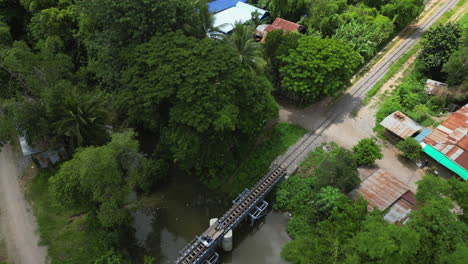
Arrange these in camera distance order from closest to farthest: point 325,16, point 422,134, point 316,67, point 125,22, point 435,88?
point 125,22 → point 316,67 → point 422,134 → point 435,88 → point 325,16

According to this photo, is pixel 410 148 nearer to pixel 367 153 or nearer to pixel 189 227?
pixel 367 153

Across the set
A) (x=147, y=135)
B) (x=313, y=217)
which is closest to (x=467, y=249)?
(x=313, y=217)

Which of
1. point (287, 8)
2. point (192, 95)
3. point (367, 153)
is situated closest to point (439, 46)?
point (367, 153)

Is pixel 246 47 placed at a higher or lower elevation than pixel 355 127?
higher

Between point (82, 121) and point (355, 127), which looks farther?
point (355, 127)

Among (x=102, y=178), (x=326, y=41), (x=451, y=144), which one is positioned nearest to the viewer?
(x=102, y=178)

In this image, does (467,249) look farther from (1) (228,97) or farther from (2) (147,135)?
(2) (147,135)
